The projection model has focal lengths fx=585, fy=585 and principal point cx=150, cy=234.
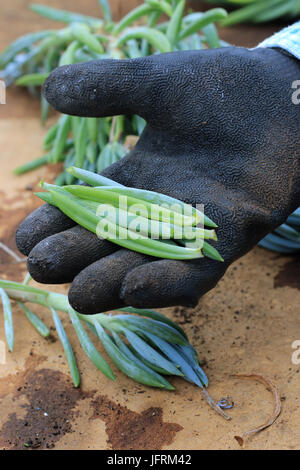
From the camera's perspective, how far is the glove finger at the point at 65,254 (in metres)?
1.31

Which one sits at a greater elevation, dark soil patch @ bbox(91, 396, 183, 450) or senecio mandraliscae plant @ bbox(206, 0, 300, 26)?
senecio mandraliscae plant @ bbox(206, 0, 300, 26)

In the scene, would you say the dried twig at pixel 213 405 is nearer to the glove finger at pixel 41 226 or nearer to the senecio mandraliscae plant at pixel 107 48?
the glove finger at pixel 41 226

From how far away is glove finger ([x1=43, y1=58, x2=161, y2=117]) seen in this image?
1.47 meters

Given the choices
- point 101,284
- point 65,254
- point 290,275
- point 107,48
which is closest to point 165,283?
point 101,284

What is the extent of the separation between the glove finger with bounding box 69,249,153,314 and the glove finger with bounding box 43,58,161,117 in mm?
436

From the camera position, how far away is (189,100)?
156 cm

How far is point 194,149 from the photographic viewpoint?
1.57 meters

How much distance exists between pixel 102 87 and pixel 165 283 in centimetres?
55

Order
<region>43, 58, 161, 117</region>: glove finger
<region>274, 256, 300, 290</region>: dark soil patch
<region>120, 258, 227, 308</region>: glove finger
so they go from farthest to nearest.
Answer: <region>274, 256, 300, 290</region>: dark soil patch, <region>43, 58, 161, 117</region>: glove finger, <region>120, 258, 227, 308</region>: glove finger

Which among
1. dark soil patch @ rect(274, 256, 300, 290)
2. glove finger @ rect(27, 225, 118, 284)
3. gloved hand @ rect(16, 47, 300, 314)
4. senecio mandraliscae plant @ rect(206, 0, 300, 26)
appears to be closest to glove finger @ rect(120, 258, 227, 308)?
gloved hand @ rect(16, 47, 300, 314)

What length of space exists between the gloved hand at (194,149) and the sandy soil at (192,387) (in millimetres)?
314

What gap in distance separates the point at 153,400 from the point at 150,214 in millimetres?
483

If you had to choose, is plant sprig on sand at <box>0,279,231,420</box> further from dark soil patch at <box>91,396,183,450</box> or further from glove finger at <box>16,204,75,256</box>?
glove finger at <box>16,204,75,256</box>

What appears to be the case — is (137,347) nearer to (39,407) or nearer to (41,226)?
(39,407)
